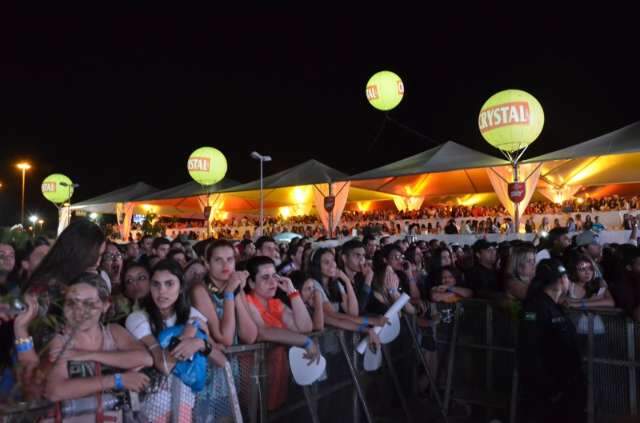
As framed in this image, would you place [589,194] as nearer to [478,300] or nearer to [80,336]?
[478,300]

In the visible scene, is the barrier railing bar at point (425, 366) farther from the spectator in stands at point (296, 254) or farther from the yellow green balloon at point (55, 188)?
the yellow green balloon at point (55, 188)

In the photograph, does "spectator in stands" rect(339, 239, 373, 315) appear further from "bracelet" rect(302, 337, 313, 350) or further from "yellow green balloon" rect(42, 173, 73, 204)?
"yellow green balloon" rect(42, 173, 73, 204)

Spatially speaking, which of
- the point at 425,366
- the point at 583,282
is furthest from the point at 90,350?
the point at 583,282

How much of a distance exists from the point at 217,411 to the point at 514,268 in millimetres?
3549

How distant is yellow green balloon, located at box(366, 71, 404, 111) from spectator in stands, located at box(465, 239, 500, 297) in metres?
15.7

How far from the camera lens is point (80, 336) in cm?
279

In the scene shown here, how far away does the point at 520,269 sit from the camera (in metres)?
5.46

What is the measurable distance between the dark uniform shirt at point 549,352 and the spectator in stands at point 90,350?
10.5 ft

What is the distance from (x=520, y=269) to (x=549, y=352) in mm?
1127

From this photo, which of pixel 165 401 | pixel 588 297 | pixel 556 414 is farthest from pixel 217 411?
pixel 588 297

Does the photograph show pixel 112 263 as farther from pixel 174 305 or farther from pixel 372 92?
pixel 372 92

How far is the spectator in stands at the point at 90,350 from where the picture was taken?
2514 millimetres

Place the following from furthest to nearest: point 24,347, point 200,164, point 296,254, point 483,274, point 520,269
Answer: point 200,164 < point 296,254 < point 483,274 < point 520,269 < point 24,347

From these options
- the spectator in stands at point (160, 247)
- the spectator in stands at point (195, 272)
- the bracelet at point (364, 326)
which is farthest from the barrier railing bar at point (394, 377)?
the spectator in stands at point (160, 247)
